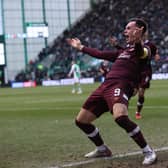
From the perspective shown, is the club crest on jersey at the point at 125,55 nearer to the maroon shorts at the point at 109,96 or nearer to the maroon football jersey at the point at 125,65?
the maroon football jersey at the point at 125,65

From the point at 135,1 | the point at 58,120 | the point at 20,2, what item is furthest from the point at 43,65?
the point at 58,120

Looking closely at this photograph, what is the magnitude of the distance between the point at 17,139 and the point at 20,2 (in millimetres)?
52393

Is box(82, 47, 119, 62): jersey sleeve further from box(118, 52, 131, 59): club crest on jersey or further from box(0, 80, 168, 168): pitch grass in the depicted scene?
box(0, 80, 168, 168): pitch grass

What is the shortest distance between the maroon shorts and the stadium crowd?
43263 millimetres

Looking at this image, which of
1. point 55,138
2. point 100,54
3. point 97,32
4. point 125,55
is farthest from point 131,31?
point 97,32

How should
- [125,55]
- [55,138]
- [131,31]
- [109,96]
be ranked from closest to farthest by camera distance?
[131,31] < [109,96] < [125,55] < [55,138]

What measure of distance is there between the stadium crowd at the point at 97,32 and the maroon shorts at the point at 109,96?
1703 inches

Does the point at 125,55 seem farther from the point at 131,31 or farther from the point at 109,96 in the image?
the point at 109,96

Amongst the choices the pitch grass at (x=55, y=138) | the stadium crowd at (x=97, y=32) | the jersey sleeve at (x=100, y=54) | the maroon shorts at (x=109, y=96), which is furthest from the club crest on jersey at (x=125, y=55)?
the stadium crowd at (x=97, y=32)

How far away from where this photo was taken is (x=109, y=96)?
8.12 metres

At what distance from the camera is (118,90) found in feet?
26.4

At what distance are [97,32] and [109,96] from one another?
51130mm

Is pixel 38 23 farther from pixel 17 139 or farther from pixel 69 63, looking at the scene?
pixel 17 139

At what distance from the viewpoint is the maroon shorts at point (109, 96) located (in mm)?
8023
